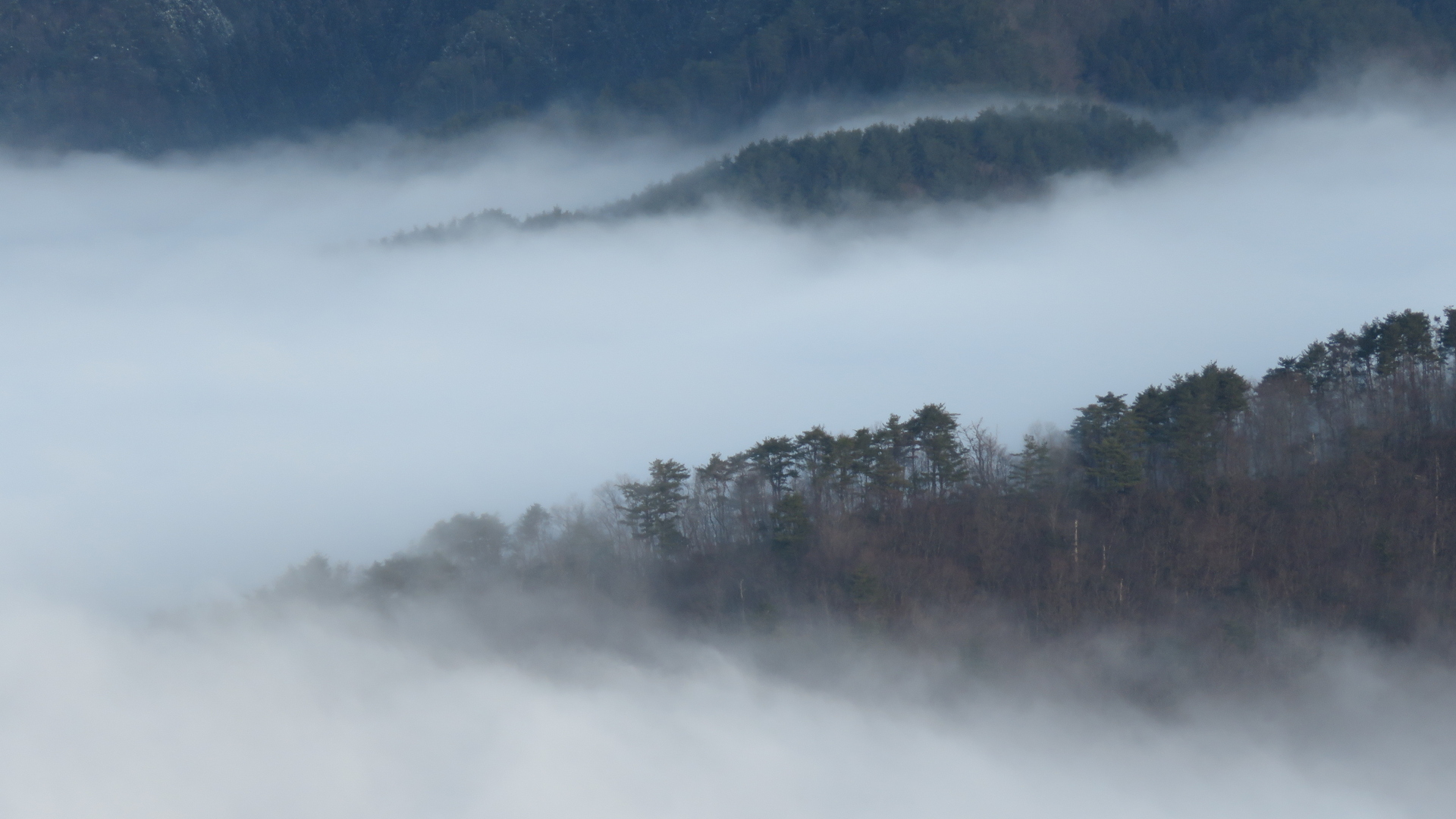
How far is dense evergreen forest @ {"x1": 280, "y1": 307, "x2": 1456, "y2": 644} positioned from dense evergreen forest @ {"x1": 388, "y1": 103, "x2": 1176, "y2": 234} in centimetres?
6886

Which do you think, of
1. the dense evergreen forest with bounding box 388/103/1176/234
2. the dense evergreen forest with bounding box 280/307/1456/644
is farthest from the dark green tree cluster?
the dense evergreen forest with bounding box 280/307/1456/644

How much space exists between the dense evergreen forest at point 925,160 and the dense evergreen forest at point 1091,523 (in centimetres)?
6886

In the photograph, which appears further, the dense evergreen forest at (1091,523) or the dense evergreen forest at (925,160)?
the dense evergreen forest at (925,160)

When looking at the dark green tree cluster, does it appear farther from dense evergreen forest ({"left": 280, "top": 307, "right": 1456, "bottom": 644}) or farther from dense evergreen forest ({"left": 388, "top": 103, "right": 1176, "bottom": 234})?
dense evergreen forest ({"left": 280, "top": 307, "right": 1456, "bottom": 644})

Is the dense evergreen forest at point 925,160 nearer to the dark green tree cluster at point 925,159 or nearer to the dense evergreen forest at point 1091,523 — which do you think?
the dark green tree cluster at point 925,159

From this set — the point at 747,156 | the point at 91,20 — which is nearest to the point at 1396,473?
the point at 747,156

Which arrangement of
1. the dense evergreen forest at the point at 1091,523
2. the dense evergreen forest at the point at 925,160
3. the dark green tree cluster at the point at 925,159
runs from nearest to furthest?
the dense evergreen forest at the point at 1091,523
the dark green tree cluster at the point at 925,159
the dense evergreen forest at the point at 925,160

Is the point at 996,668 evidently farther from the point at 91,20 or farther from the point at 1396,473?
the point at 91,20

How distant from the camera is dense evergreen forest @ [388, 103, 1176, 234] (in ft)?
432

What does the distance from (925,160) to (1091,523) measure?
256 ft

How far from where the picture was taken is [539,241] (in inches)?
7397

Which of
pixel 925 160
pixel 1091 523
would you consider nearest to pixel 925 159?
pixel 925 160

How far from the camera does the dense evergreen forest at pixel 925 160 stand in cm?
13162

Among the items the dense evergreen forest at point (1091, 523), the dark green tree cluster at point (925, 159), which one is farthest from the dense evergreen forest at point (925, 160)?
the dense evergreen forest at point (1091, 523)
